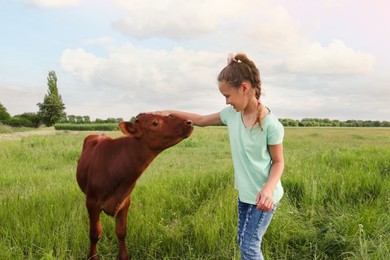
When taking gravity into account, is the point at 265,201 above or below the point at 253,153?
below

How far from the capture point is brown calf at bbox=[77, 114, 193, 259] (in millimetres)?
2914

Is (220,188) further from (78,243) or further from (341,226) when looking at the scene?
(78,243)

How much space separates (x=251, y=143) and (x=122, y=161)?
1.17m

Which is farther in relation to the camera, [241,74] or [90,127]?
[90,127]

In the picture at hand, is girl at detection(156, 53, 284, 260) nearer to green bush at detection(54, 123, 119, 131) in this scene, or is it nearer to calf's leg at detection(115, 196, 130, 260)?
calf's leg at detection(115, 196, 130, 260)

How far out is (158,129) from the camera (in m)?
2.92

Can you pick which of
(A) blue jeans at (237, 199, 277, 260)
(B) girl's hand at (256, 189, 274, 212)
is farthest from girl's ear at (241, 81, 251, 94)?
(A) blue jeans at (237, 199, 277, 260)

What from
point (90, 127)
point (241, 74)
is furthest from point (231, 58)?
point (90, 127)

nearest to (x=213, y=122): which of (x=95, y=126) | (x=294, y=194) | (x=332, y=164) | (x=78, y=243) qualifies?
(x=78, y=243)

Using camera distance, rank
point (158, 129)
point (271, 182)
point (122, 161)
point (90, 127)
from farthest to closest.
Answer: point (90, 127) → point (122, 161) → point (158, 129) → point (271, 182)

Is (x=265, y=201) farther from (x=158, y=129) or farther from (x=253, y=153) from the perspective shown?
(x=158, y=129)

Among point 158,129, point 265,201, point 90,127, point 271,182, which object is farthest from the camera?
point 90,127

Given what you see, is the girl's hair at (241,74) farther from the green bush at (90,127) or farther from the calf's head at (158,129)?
the green bush at (90,127)

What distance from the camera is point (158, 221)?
4312 millimetres
